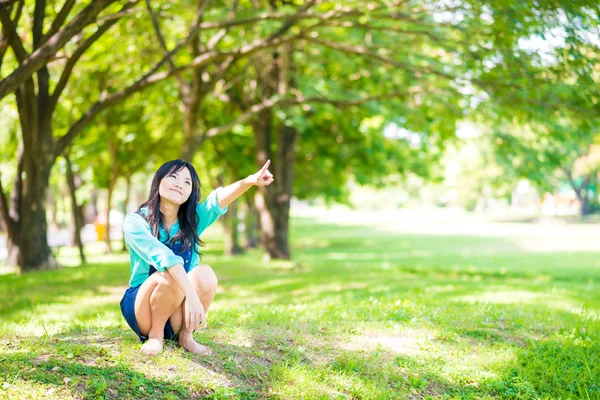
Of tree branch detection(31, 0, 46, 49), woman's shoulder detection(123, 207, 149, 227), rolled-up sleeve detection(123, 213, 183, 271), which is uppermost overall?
tree branch detection(31, 0, 46, 49)

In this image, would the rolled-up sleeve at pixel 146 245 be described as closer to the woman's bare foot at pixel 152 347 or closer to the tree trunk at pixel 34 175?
the woman's bare foot at pixel 152 347

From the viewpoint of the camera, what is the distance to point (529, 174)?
14258 millimetres

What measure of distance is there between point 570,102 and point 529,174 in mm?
4071

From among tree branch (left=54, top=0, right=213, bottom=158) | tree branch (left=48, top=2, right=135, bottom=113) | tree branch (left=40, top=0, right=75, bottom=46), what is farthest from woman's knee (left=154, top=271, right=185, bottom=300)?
tree branch (left=54, top=0, right=213, bottom=158)

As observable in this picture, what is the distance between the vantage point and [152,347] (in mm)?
4258

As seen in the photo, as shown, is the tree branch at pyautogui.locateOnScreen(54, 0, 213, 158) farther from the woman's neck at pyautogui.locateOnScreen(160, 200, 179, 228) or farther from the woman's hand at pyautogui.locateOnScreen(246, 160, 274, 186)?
the woman's hand at pyautogui.locateOnScreen(246, 160, 274, 186)

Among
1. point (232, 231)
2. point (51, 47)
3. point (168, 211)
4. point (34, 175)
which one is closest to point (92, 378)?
point (168, 211)

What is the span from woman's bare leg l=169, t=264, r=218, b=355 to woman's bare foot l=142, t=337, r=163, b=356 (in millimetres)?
185

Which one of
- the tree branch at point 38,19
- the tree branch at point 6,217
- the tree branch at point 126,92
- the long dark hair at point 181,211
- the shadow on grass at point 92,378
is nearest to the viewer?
the shadow on grass at point 92,378

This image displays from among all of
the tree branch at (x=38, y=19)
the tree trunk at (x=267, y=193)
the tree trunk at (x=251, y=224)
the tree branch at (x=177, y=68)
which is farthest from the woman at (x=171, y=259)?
the tree trunk at (x=251, y=224)

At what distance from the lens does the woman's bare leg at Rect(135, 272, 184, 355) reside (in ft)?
13.3

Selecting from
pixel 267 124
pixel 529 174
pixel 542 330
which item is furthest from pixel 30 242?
pixel 529 174

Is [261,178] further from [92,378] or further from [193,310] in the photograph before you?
[92,378]

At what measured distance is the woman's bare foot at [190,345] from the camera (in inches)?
173
